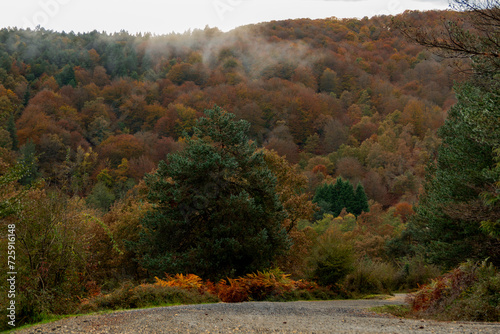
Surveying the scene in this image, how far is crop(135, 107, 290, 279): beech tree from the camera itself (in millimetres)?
16672

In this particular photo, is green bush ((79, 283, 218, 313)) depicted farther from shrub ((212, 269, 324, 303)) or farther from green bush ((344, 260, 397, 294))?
green bush ((344, 260, 397, 294))

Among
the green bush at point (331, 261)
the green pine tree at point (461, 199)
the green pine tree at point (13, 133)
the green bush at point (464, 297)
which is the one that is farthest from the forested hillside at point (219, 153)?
the green bush at point (464, 297)

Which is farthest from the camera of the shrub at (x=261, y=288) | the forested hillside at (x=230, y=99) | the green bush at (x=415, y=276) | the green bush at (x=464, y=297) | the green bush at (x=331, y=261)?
the forested hillside at (x=230, y=99)

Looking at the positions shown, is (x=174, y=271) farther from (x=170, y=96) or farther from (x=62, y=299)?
(x=170, y=96)

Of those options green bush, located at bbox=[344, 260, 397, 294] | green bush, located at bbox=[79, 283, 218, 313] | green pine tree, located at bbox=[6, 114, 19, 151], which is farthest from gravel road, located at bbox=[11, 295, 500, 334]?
green pine tree, located at bbox=[6, 114, 19, 151]

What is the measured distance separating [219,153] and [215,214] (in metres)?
3.07

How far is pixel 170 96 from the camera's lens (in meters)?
104

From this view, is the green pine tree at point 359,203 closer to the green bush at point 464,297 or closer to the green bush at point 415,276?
the green bush at point 415,276

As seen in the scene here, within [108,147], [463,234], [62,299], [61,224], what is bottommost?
[108,147]

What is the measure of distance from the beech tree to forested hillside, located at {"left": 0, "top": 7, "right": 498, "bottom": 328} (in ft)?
0.23

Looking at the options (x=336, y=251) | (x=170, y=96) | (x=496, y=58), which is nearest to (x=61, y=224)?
(x=496, y=58)

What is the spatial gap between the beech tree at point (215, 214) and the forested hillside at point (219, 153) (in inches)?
2.8

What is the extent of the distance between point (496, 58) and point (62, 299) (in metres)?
11.1

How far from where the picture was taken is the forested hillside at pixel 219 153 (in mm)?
16094
